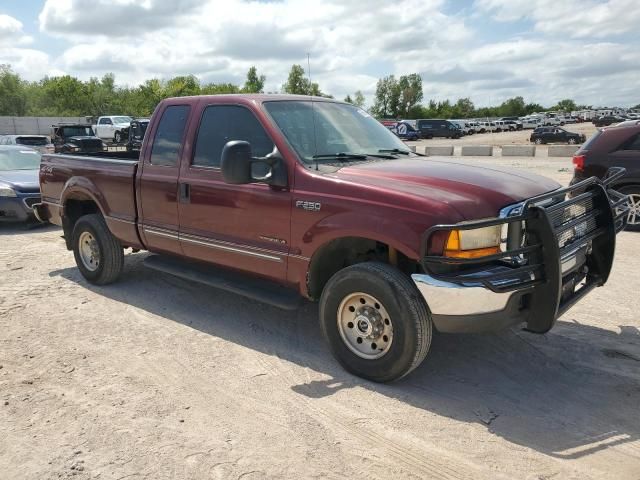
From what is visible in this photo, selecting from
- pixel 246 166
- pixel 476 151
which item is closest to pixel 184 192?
pixel 246 166

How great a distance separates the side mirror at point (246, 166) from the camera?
382 centimetres

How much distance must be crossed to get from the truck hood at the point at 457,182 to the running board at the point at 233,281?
1.06 m


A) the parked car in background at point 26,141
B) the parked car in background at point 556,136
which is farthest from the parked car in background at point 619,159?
the parked car in background at point 556,136

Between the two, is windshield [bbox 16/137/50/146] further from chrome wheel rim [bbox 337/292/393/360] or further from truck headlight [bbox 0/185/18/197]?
chrome wheel rim [bbox 337/292/393/360]

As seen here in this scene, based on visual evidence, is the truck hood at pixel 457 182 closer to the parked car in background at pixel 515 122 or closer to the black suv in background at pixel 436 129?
the black suv in background at pixel 436 129

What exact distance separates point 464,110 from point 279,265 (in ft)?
404

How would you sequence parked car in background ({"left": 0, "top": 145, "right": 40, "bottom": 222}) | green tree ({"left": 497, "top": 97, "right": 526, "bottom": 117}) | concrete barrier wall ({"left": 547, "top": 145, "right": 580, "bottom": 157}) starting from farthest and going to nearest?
green tree ({"left": 497, "top": 97, "right": 526, "bottom": 117}) < concrete barrier wall ({"left": 547, "top": 145, "right": 580, "bottom": 157}) < parked car in background ({"left": 0, "top": 145, "right": 40, "bottom": 222})

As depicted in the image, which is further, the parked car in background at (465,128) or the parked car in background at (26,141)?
the parked car in background at (465,128)

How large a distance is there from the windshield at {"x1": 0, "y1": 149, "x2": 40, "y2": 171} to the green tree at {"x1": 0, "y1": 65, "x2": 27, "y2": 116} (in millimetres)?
70944

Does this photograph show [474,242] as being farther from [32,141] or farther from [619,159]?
[32,141]

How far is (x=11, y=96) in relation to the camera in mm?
72750

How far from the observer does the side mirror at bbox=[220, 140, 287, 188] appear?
150 inches

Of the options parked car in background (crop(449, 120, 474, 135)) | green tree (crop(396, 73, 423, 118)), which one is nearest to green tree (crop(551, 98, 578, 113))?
green tree (crop(396, 73, 423, 118))

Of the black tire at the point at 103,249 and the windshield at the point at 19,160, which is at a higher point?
the windshield at the point at 19,160
